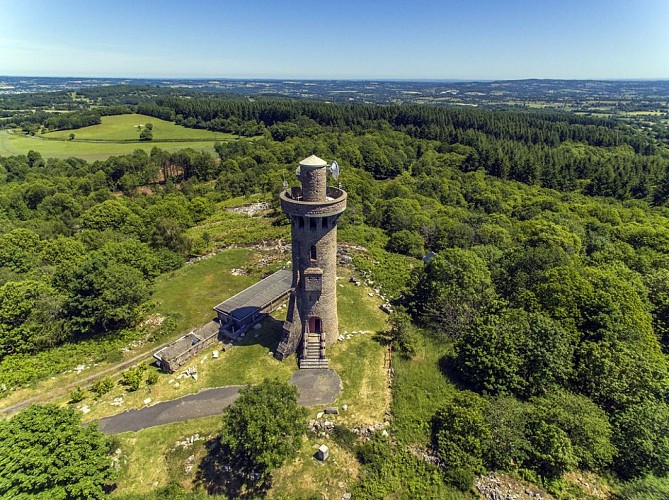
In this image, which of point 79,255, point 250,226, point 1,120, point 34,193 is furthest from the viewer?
point 1,120

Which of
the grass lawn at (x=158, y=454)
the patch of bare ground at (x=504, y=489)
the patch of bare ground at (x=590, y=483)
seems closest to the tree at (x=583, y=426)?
the patch of bare ground at (x=590, y=483)

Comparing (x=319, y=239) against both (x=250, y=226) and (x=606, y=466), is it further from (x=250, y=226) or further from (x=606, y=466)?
(x=250, y=226)

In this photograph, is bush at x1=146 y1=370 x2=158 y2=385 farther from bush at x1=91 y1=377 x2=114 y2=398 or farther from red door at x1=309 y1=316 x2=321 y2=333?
red door at x1=309 y1=316 x2=321 y2=333

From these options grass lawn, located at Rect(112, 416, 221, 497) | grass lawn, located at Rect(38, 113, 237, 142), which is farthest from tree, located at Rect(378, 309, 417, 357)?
grass lawn, located at Rect(38, 113, 237, 142)

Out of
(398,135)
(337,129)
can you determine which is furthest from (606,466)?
(337,129)

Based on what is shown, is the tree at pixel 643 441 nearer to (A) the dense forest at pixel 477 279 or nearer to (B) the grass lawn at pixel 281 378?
(A) the dense forest at pixel 477 279

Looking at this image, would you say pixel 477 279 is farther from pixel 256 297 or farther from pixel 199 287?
pixel 199 287

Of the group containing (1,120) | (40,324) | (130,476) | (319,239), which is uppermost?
(1,120)
